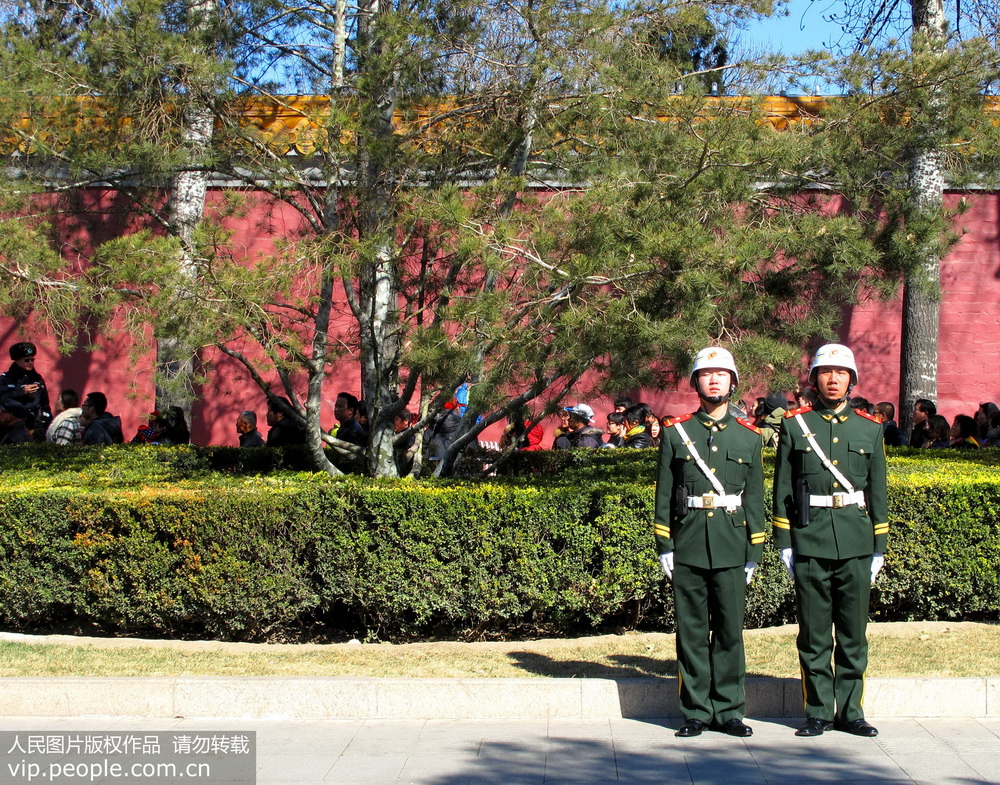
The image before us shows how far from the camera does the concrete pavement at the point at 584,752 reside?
4.50 meters

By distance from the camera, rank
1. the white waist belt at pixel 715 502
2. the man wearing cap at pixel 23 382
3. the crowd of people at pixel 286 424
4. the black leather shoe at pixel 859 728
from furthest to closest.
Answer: the man wearing cap at pixel 23 382, the crowd of people at pixel 286 424, the white waist belt at pixel 715 502, the black leather shoe at pixel 859 728

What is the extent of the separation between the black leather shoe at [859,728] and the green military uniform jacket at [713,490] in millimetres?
892

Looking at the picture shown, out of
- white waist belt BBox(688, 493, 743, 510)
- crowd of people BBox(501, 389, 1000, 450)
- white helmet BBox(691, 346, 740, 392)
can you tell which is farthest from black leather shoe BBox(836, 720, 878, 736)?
crowd of people BBox(501, 389, 1000, 450)

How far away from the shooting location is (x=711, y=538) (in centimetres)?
507

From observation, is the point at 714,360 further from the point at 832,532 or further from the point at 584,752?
the point at 584,752

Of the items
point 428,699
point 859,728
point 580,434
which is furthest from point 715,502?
point 580,434

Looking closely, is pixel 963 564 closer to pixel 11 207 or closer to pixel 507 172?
pixel 507 172

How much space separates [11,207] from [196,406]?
608 cm

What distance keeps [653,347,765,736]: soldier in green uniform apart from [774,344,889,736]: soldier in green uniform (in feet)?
0.65

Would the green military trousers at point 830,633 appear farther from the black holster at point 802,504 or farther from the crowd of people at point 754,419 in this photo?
the crowd of people at point 754,419

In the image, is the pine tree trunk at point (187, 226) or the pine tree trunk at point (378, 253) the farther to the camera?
the pine tree trunk at point (378, 253)

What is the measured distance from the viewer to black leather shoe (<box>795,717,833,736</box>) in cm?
501

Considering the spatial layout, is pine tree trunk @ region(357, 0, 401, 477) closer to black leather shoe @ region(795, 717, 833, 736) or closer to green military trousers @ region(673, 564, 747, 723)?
green military trousers @ region(673, 564, 747, 723)

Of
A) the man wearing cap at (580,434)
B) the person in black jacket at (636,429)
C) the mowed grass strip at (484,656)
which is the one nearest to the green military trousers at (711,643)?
the mowed grass strip at (484,656)
